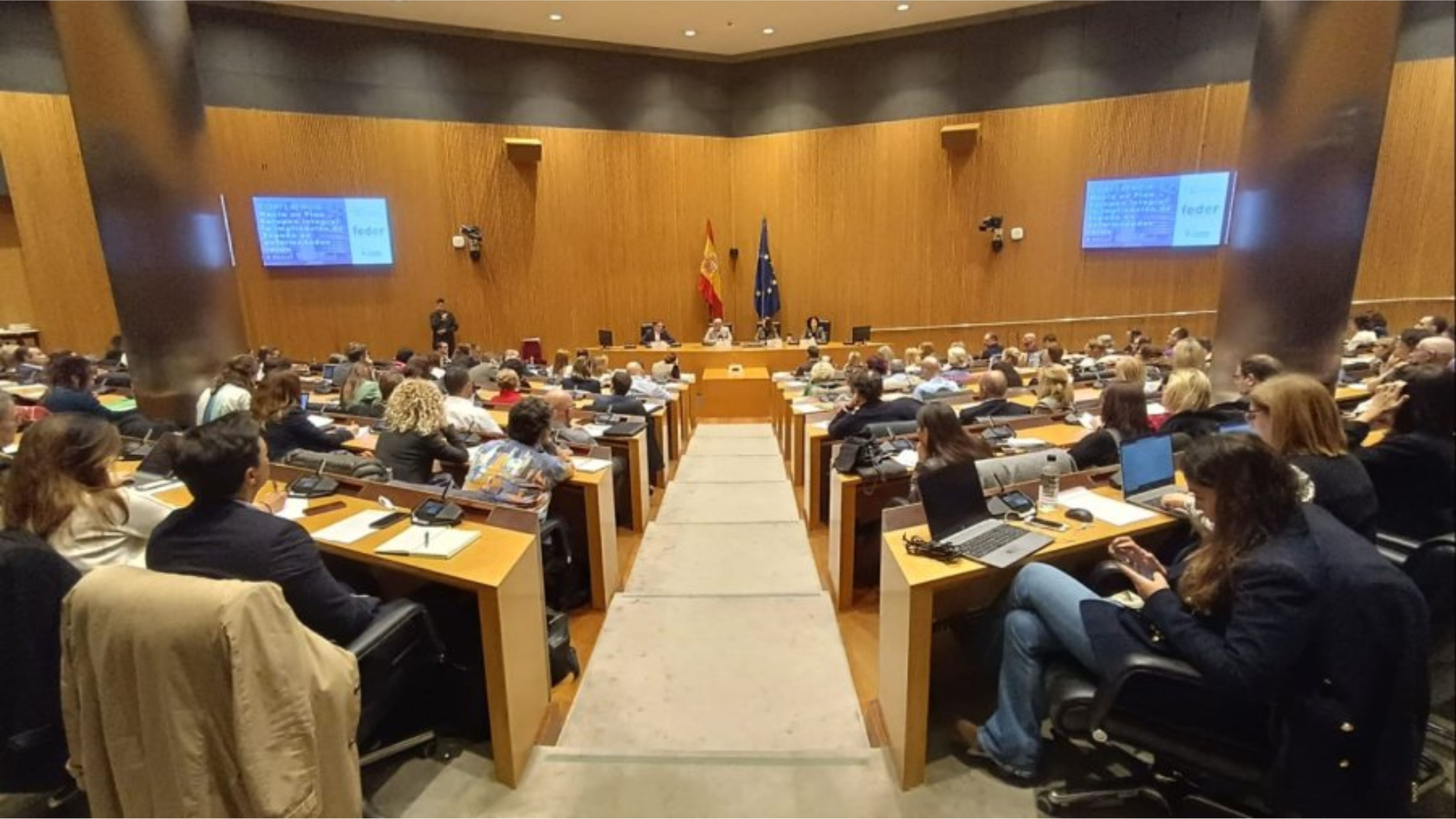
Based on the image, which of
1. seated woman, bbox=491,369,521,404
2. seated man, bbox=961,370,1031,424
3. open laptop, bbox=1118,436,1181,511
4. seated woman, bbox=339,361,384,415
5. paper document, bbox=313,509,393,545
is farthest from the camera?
seated woman, bbox=491,369,521,404

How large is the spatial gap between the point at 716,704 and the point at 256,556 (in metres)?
1.74

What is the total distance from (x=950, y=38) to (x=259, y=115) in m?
9.94

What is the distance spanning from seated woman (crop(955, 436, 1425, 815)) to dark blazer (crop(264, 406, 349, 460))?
376cm

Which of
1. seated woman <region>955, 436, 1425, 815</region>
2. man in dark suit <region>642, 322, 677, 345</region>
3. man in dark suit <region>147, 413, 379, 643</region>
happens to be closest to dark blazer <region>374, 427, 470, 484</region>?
man in dark suit <region>147, 413, 379, 643</region>

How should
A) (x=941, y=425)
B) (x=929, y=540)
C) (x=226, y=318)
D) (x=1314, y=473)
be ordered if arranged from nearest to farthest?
(x=1314, y=473)
(x=929, y=540)
(x=941, y=425)
(x=226, y=318)

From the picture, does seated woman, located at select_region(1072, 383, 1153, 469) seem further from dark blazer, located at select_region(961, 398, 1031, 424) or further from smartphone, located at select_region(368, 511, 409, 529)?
smartphone, located at select_region(368, 511, 409, 529)

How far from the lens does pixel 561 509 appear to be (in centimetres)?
387

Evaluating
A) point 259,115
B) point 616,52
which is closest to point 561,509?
point 259,115

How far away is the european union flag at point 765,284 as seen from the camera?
1189 cm

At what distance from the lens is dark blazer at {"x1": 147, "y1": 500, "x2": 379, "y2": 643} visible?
1875 millimetres

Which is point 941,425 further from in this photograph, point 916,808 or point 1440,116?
point 1440,116

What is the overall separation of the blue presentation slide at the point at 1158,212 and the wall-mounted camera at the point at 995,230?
113 cm

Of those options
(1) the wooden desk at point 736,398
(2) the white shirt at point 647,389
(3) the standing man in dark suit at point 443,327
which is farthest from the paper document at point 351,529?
(3) the standing man in dark suit at point 443,327

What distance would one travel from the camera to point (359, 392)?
550 centimetres
